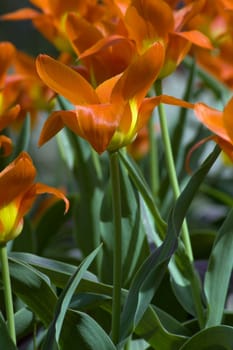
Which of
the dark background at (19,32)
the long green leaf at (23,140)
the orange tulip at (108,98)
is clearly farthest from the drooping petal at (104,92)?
the dark background at (19,32)

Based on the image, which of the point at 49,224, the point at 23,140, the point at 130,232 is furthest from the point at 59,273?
the point at 49,224

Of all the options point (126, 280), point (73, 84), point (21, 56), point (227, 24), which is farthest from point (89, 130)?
point (21, 56)

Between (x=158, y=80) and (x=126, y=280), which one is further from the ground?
(x=158, y=80)

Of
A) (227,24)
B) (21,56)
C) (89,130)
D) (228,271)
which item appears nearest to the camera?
(89,130)

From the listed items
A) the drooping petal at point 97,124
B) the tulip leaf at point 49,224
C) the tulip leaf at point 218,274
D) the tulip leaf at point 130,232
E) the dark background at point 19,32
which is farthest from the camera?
the dark background at point 19,32

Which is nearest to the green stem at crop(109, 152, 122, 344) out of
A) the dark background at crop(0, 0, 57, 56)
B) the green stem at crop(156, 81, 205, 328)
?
the green stem at crop(156, 81, 205, 328)

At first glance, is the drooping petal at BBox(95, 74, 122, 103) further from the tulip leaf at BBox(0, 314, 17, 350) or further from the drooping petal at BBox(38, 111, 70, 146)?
the tulip leaf at BBox(0, 314, 17, 350)

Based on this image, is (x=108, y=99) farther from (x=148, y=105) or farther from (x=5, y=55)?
(x=5, y=55)

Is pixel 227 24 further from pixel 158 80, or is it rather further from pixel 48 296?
pixel 48 296

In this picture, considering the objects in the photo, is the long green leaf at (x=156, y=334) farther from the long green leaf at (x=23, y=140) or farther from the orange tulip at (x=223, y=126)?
the long green leaf at (x=23, y=140)
